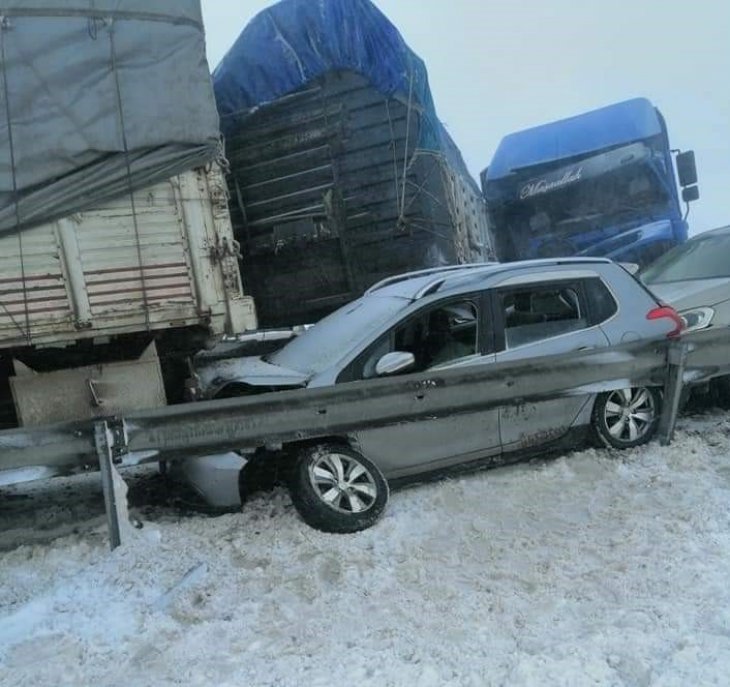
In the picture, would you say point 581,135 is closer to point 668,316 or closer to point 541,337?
point 668,316

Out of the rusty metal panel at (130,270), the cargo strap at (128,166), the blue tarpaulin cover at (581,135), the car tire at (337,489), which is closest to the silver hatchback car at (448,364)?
the car tire at (337,489)

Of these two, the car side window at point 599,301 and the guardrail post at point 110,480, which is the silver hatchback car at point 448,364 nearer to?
the car side window at point 599,301

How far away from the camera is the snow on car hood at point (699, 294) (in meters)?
6.14

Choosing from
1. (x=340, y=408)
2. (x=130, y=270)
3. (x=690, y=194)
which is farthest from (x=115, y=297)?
(x=690, y=194)

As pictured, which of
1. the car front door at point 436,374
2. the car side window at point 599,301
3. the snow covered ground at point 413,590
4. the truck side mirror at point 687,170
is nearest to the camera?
the snow covered ground at point 413,590

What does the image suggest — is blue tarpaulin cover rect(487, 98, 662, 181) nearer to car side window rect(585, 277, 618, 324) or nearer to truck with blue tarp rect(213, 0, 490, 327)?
truck with blue tarp rect(213, 0, 490, 327)

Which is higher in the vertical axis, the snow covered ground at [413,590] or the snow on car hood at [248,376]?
the snow on car hood at [248,376]

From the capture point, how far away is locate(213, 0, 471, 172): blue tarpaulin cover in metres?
7.40

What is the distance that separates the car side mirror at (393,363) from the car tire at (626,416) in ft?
4.75

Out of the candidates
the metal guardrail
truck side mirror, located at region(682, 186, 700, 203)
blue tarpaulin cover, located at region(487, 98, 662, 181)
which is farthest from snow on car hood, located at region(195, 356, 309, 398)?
truck side mirror, located at region(682, 186, 700, 203)

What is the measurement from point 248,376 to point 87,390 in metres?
1.23

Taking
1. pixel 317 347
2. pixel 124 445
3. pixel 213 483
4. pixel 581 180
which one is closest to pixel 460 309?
Answer: pixel 317 347

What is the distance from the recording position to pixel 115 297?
4.80 metres

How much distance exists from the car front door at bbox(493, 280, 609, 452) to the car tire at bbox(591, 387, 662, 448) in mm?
147
